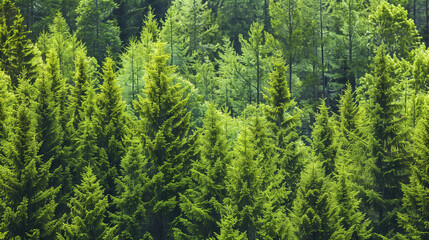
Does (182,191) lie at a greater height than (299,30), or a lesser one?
lesser

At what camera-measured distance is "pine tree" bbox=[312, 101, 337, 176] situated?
38.4 metres

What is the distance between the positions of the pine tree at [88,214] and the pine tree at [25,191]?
1624mm

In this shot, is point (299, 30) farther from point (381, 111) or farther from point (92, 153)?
point (92, 153)

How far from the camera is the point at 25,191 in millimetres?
32281

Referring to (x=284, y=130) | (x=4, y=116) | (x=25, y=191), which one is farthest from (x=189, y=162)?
(x=4, y=116)

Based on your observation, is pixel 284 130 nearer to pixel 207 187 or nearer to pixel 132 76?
pixel 207 187

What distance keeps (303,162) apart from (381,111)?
597 cm

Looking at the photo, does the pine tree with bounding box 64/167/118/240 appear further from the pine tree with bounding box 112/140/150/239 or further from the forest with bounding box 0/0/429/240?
the pine tree with bounding box 112/140/150/239

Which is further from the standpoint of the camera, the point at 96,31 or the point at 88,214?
→ the point at 96,31

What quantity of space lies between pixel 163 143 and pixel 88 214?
240 inches

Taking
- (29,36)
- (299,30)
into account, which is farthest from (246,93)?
(29,36)

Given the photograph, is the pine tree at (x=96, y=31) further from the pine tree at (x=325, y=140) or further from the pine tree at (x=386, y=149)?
the pine tree at (x=386, y=149)

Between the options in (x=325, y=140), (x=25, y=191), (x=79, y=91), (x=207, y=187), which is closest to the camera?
(x=25, y=191)

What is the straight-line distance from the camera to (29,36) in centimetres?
5944
